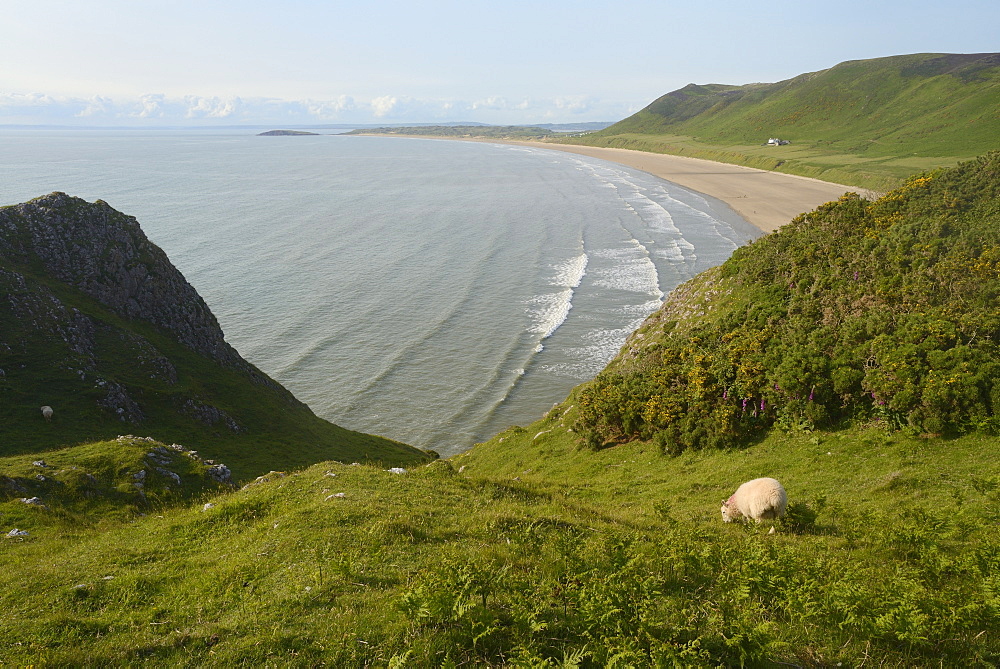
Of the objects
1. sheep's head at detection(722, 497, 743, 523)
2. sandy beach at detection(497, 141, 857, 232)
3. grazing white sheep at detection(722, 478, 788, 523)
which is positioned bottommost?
sheep's head at detection(722, 497, 743, 523)

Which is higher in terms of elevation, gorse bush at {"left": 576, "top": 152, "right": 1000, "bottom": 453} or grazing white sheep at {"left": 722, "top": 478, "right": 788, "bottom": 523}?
gorse bush at {"left": 576, "top": 152, "right": 1000, "bottom": 453}

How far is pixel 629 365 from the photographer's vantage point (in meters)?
31.0

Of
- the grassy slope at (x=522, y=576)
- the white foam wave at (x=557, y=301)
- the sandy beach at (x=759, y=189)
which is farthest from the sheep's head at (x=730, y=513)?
the sandy beach at (x=759, y=189)

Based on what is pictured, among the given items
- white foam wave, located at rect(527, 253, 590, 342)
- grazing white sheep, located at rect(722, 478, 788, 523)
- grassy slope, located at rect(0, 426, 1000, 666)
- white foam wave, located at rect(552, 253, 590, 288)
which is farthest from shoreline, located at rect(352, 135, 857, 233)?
grassy slope, located at rect(0, 426, 1000, 666)

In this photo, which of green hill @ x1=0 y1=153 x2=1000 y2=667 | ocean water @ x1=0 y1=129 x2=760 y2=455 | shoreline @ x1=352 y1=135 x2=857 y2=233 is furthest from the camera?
shoreline @ x1=352 y1=135 x2=857 y2=233

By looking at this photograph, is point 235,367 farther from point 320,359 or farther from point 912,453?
point 912,453

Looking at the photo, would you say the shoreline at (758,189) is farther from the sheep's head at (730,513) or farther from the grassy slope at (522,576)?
the grassy slope at (522,576)

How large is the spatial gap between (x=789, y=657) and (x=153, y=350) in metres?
35.3

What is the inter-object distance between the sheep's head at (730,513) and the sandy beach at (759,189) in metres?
77.3

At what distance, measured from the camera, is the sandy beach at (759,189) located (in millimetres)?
107500

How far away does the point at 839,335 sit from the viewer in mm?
22812

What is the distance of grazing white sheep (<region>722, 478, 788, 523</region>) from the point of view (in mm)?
14219

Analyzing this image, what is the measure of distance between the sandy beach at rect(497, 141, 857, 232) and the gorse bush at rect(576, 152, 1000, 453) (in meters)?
56.1

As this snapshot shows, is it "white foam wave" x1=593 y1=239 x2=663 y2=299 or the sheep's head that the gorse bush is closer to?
the sheep's head
